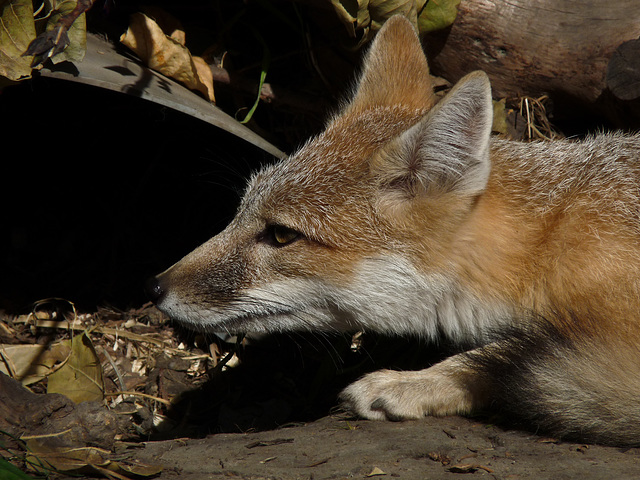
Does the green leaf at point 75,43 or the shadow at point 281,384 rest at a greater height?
the green leaf at point 75,43

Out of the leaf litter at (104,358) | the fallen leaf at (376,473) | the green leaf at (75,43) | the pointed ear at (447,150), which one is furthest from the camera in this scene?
the leaf litter at (104,358)

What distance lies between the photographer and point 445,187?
2.85m

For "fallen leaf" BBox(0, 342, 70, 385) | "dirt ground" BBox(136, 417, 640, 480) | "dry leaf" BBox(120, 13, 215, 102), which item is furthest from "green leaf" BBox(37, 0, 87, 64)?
"dirt ground" BBox(136, 417, 640, 480)

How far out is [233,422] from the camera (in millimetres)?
3904

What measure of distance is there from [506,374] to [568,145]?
155cm

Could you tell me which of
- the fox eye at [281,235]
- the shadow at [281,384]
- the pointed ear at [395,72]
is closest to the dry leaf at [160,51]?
the pointed ear at [395,72]

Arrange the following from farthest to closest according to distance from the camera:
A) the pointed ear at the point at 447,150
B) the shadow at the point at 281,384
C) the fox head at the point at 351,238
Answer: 1. the shadow at the point at 281,384
2. the fox head at the point at 351,238
3. the pointed ear at the point at 447,150

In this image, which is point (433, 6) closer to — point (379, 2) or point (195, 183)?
point (379, 2)

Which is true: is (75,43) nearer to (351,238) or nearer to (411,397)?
(351,238)

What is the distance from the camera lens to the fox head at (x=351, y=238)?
282 cm

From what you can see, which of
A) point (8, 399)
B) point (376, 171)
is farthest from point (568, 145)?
point (8, 399)

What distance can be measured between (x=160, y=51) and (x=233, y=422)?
250 centimetres

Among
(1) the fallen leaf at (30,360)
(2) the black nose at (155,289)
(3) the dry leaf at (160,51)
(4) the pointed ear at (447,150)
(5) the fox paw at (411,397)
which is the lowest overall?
(1) the fallen leaf at (30,360)

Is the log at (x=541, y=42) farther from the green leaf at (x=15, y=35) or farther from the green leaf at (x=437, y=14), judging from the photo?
the green leaf at (x=15, y=35)
